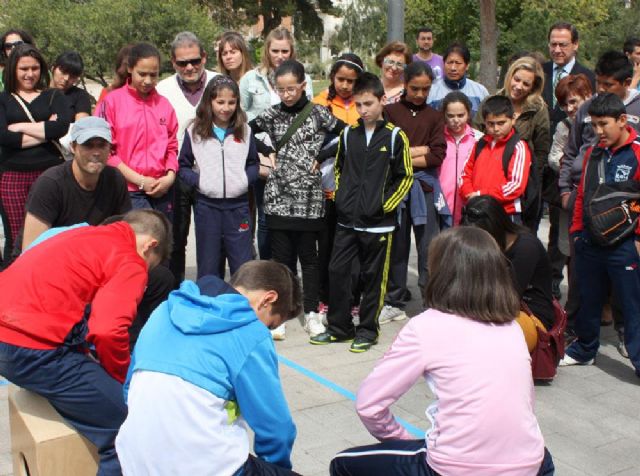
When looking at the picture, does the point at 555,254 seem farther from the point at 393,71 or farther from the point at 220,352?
the point at 220,352

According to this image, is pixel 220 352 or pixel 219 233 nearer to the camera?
pixel 220 352

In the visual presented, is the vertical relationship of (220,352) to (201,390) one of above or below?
above

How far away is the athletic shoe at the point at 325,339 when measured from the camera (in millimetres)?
5816

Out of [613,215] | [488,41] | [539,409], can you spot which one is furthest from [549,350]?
[488,41]

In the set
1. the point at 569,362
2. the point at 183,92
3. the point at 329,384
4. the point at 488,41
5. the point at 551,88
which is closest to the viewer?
the point at 329,384

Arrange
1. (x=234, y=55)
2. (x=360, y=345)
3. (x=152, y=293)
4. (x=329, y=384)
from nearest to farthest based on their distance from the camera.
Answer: (x=152, y=293) < (x=329, y=384) < (x=360, y=345) < (x=234, y=55)

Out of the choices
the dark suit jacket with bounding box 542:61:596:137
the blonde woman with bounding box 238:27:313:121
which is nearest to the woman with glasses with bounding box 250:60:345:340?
the blonde woman with bounding box 238:27:313:121

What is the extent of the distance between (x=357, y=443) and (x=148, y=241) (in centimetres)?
153

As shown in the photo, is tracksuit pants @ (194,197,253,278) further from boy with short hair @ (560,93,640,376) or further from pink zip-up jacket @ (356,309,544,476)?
pink zip-up jacket @ (356,309,544,476)

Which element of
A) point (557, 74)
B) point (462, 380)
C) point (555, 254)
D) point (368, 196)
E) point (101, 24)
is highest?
point (101, 24)

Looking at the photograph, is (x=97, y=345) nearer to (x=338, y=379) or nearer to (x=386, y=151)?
(x=338, y=379)

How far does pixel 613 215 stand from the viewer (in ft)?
16.2

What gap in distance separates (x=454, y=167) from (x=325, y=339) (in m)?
1.65

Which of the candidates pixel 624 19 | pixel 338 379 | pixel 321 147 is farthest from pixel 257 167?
pixel 624 19
